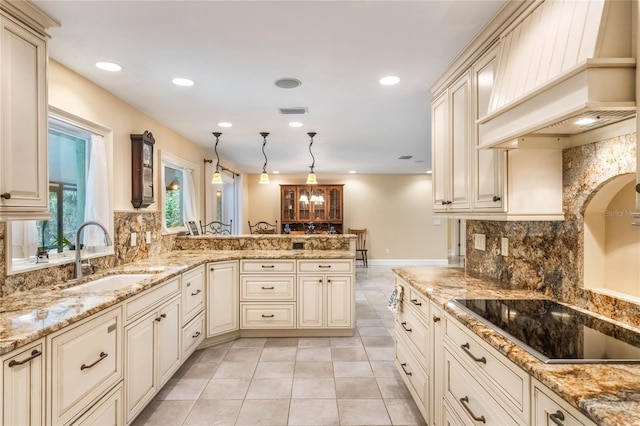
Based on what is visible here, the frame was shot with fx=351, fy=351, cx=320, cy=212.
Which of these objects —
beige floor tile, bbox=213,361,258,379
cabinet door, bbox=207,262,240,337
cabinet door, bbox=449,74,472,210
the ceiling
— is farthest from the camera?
cabinet door, bbox=207,262,240,337

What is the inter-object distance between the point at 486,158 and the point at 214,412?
7.83 feet

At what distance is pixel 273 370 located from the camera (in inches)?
120

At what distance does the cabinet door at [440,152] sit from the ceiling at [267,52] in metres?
0.23

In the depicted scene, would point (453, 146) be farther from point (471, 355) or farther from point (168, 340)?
point (168, 340)

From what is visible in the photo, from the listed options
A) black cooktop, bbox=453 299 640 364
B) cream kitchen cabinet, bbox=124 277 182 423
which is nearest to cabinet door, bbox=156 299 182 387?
cream kitchen cabinet, bbox=124 277 182 423

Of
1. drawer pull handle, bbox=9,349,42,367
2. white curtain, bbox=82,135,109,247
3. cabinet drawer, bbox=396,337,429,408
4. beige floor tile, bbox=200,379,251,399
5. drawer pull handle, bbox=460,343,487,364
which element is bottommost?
beige floor tile, bbox=200,379,251,399

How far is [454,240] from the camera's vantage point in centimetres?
1017

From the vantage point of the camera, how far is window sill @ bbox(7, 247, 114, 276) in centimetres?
204

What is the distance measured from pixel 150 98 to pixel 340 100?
169 cm

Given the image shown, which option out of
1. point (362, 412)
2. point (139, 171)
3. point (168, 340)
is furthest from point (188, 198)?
point (362, 412)

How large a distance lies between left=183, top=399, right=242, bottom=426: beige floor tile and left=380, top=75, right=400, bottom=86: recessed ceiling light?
2609 mm

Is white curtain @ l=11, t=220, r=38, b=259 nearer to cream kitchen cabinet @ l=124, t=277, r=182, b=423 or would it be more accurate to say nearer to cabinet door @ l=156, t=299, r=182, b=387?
cream kitchen cabinet @ l=124, t=277, r=182, b=423

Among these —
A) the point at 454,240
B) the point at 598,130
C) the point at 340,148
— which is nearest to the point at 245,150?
the point at 340,148

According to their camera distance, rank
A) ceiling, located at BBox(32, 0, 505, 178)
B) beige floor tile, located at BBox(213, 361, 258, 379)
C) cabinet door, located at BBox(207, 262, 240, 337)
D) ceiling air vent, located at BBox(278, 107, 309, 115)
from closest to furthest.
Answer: ceiling, located at BBox(32, 0, 505, 178)
beige floor tile, located at BBox(213, 361, 258, 379)
ceiling air vent, located at BBox(278, 107, 309, 115)
cabinet door, located at BBox(207, 262, 240, 337)
